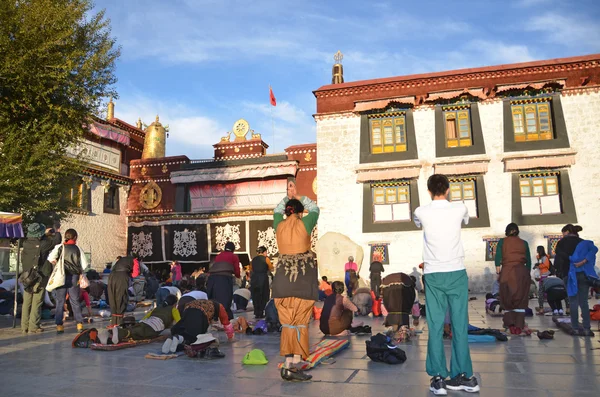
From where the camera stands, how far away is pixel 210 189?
78.2ft

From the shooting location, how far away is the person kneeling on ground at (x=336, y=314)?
24.1 feet

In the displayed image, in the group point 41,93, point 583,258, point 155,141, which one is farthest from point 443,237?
point 155,141

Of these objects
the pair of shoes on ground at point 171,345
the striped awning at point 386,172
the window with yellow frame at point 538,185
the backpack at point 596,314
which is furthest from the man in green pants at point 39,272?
the window with yellow frame at point 538,185

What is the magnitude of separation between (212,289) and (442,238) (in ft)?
17.1

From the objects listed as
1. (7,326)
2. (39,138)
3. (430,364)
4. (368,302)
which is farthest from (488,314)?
(39,138)

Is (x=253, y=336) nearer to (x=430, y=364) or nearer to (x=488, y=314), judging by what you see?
(x=430, y=364)

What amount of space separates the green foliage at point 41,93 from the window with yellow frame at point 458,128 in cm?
1264

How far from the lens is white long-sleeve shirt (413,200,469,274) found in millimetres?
4082

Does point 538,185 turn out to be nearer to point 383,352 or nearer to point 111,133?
point 383,352

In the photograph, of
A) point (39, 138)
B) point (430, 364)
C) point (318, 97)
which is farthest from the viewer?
point (318, 97)

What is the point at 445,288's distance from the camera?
4051mm

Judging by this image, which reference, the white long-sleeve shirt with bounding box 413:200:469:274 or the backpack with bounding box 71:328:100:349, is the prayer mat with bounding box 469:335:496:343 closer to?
the white long-sleeve shirt with bounding box 413:200:469:274

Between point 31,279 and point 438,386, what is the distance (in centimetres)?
Result: 707

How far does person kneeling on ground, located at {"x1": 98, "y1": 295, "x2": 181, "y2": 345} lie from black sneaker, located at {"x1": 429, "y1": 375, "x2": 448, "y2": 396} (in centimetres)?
450
